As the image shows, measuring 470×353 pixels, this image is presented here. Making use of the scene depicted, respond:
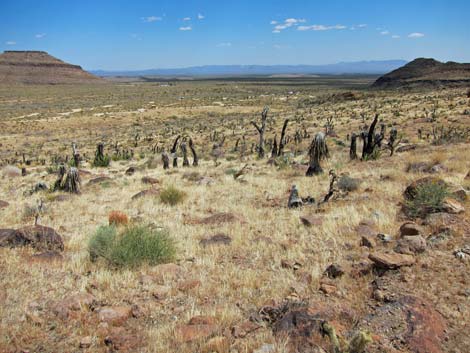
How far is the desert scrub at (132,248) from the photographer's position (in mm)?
5930

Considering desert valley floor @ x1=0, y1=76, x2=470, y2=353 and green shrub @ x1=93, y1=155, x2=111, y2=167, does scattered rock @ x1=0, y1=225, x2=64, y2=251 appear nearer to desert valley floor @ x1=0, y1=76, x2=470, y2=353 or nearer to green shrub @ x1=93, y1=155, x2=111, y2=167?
desert valley floor @ x1=0, y1=76, x2=470, y2=353

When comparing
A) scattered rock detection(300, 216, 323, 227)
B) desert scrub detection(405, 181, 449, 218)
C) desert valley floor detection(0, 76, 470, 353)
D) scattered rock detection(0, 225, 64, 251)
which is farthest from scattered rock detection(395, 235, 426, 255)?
scattered rock detection(0, 225, 64, 251)

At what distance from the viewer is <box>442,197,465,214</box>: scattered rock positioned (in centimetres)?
651

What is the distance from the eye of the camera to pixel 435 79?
60.3 meters

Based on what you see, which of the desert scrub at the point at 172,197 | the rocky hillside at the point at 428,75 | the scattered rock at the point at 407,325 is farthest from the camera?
the rocky hillside at the point at 428,75

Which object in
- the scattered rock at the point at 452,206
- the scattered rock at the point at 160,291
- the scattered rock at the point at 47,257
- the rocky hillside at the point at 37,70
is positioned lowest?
the scattered rock at the point at 47,257

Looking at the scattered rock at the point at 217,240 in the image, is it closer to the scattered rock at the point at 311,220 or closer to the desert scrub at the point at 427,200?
the scattered rock at the point at 311,220

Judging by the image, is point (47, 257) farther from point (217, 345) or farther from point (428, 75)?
point (428, 75)

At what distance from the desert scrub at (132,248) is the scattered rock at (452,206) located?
14.8 feet

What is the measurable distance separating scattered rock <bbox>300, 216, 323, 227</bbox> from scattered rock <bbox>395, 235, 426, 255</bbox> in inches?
82.7

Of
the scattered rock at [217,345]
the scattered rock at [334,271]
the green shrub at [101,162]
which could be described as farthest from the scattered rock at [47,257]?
the green shrub at [101,162]

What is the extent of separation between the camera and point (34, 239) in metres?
6.80

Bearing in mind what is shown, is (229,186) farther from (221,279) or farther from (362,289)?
(362,289)

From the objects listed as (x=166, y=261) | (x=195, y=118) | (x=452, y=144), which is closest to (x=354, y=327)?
(x=166, y=261)
